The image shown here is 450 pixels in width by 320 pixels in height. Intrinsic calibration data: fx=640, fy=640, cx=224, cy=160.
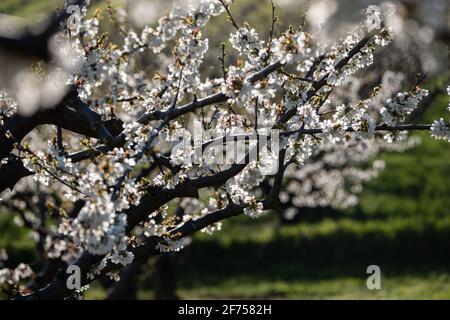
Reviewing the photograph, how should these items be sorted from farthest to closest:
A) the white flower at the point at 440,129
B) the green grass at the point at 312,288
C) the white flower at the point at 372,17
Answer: the green grass at the point at 312,288 → the white flower at the point at 372,17 → the white flower at the point at 440,129

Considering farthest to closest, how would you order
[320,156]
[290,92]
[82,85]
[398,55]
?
[398,55], [320,156], [290,92], [82,85]


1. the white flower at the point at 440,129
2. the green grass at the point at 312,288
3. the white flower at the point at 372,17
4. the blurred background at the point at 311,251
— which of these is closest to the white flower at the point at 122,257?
the white flower at the point at 440,129

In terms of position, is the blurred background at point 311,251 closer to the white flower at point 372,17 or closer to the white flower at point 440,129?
the white flower at point 372,17

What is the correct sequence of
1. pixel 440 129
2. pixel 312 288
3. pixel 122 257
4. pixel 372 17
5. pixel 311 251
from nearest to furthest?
pixel 440 129 → pixel 122 257 → pixel 372 17 → pixel 312 288 → pixel 311 251

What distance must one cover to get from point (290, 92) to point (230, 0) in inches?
38.2

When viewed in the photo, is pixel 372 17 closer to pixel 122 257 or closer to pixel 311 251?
pixel 122 257

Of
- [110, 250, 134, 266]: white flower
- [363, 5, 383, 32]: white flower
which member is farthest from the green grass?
[110, 250, 134, 266]: white flower

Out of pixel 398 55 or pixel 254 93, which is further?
pixel 398 55

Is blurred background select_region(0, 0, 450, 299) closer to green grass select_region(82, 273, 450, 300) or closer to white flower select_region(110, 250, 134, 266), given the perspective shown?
green grass select_region(82, 273, 450, 300)

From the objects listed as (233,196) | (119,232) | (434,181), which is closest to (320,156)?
(434,181)

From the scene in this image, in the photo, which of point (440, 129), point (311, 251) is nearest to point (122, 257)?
point (440, 129)

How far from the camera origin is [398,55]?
2091 centimetres

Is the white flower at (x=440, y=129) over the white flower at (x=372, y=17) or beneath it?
beneath

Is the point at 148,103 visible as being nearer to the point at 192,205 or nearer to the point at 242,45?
the point at 242,45
